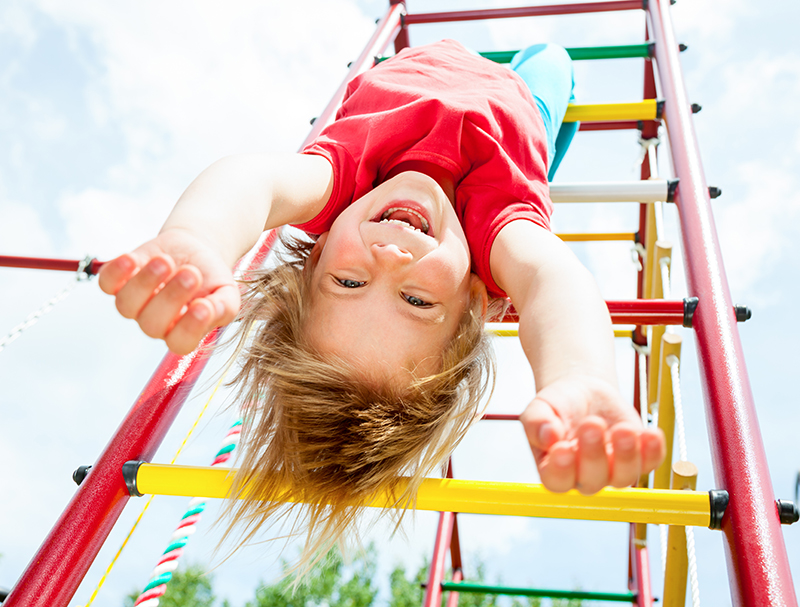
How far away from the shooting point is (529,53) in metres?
1.71

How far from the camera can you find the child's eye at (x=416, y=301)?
2.87 feet

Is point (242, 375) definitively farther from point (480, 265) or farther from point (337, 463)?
point (480, 265)

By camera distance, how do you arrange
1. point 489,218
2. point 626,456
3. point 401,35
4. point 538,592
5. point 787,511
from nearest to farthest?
point 626,456 → point 787,511 → point 489,218 → point 538,592 → point 401,35

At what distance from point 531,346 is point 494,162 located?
0.47 m

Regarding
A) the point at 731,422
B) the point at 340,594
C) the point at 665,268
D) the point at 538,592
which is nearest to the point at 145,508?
the point at 731,422

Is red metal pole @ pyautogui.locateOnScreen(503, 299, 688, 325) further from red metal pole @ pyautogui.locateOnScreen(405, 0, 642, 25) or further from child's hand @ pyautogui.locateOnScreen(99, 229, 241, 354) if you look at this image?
red metal pole @ pyautogui.locateOnScreen(405, 0, 642, 25)

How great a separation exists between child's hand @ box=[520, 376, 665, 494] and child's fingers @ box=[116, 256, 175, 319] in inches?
11.5

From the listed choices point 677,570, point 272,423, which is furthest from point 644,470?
point 677,570

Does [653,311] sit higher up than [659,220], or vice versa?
[659,220]

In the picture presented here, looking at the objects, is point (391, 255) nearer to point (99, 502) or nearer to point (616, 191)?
point (99, 502)

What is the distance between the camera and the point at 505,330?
1.25 metres

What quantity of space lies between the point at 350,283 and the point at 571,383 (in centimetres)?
44

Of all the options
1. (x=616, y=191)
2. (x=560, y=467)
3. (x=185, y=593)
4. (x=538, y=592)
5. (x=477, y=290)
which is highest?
(x=185, y=593)

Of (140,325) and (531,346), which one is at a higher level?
(531,346)
